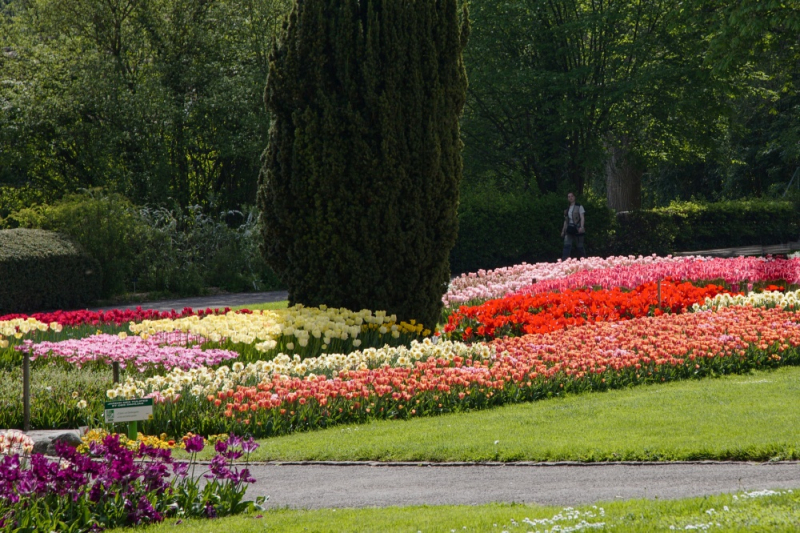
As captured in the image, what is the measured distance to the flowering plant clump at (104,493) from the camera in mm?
4941

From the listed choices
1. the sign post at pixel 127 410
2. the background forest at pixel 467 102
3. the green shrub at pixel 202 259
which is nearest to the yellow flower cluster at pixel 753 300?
the sign post at pixel 127 410

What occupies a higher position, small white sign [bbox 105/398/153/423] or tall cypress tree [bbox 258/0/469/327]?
tall cypress tree [bbox 258/0/469/327]

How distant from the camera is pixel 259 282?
72.0ft

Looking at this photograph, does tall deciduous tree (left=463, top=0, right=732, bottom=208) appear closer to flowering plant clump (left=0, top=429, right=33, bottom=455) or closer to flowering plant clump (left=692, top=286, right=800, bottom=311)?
flowering plant clump (left=692, top=286, right=800, bottom=311)

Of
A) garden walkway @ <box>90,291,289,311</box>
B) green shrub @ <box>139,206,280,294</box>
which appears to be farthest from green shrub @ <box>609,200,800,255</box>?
garden walkway @ <box>90,291,289,311</box>

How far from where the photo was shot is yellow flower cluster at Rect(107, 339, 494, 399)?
835cm

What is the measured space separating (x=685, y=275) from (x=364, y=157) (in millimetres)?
6473

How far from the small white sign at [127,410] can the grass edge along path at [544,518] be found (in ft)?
3.77

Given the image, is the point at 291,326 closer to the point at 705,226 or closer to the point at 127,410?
the point at 127,410

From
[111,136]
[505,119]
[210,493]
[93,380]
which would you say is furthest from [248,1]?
[210,493]

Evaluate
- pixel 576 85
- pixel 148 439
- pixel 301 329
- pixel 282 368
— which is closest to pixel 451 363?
pixel 282 368

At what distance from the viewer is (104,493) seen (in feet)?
17.0

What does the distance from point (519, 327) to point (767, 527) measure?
8451mm

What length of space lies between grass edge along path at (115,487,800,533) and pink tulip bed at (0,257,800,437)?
8.95ft
